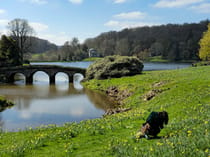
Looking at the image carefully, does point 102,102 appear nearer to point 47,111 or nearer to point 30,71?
point 47,111

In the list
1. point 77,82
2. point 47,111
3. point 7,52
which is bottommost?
point 47,111

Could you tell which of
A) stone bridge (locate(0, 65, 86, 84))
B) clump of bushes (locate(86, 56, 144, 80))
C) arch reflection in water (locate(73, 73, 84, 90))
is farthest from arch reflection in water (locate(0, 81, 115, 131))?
stone bridge (locate(0, 65, 86, 84))

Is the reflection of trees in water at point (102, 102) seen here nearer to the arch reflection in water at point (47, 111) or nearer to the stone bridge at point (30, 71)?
the arch reflection in water at point (47, 111)

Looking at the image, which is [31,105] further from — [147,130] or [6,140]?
[147,130]

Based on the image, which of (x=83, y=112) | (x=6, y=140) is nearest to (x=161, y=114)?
(x=6, y=140)

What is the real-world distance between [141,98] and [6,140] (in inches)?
846

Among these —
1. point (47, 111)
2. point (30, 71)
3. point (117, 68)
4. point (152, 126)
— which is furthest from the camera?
point (30, 71)

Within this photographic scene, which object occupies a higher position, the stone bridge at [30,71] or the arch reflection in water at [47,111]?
the stone bridge at [30,71]

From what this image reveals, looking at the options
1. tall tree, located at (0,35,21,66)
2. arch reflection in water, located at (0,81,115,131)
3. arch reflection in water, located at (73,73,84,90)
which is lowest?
arch reflection in water, located at (0,81,115,131)

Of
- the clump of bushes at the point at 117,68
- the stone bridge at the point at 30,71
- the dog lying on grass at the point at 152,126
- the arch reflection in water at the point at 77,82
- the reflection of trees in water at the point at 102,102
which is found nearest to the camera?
the dog lying on grass at the point at 152,126

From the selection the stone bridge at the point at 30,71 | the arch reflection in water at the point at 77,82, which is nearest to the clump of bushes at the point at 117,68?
the arch reflection in water at the point at 77,82

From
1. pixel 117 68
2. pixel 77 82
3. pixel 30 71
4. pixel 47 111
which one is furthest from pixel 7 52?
pixel 47 111

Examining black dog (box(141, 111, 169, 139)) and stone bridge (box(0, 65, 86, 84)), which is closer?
black dog (box(141, 111, 169, 139))

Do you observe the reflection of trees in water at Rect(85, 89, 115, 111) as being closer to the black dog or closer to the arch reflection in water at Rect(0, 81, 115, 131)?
the arch reflection in water at Rect(0, 81, 115, 131)
